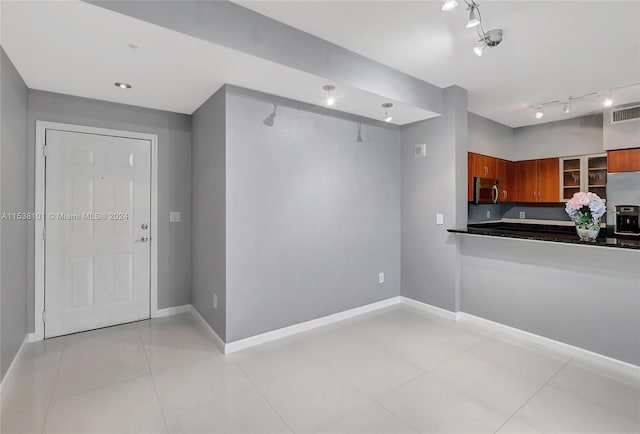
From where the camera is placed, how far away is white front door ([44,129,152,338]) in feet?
10.3

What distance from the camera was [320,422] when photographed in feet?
6.40

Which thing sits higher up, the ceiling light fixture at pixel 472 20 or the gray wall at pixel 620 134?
the ceiling light fixture at pixel 472 20

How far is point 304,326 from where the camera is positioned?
3346 millimetres

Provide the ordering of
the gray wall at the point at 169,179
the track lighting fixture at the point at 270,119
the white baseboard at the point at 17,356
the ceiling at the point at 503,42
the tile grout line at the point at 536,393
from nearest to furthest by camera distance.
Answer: the tile grout line at the point at 536,393, the ceiling at the point at 503,42, the white baseboard at the point at 17,356, the track lighting fixture at the point at 270,119, the gray wall at the point at 169,179

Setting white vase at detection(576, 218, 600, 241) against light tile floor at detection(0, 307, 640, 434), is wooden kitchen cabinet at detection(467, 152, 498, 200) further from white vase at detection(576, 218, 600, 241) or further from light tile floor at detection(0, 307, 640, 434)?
light tile floor at detection(0, 307, 640, 434)

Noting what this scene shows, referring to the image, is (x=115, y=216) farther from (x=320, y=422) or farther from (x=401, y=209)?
(x=401, y=209)

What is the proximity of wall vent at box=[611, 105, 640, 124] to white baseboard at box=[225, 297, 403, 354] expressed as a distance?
3684 millimetres

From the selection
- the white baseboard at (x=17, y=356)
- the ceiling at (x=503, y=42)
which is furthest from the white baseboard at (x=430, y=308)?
the white baseboard at (x=17, y=356)

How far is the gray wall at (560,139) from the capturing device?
15.0ft

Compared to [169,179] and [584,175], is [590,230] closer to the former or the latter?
[584,175]

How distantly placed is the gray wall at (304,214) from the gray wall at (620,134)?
9.21ft

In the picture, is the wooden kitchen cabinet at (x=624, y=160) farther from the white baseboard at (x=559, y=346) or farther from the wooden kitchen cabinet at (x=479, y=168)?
the white baseboard at (x=559, y=346)

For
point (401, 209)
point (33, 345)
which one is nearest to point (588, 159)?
point (401, 209)

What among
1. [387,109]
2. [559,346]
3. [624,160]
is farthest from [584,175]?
[387,109]
